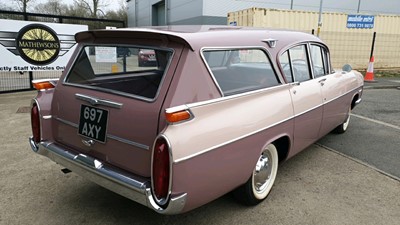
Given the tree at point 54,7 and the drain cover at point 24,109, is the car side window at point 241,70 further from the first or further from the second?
the tree at point 54,7

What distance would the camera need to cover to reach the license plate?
2.60 m

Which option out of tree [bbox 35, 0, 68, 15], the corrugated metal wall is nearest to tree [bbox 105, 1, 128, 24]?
tree [bbox 35, 0, 68, 15]

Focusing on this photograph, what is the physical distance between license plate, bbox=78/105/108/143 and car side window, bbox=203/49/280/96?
0.96 metres

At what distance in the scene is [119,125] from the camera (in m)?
2.49

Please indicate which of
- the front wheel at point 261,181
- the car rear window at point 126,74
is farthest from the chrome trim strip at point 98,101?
the front wheel at point 261,181

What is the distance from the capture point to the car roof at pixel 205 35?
254 cm

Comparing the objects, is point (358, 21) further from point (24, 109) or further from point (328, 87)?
point (24, 109)

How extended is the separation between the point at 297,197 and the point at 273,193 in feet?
0.80

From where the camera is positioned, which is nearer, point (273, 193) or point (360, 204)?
point (360, 204)

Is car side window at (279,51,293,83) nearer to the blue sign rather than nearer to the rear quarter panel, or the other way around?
the rear quarter panel

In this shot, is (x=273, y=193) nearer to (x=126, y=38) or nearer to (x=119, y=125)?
(x=119, y=125)

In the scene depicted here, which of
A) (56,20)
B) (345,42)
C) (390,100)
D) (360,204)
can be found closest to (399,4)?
(345,42)

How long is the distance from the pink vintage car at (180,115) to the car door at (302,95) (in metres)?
0.02

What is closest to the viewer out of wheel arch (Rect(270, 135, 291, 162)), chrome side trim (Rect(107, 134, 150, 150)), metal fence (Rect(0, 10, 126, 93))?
chrome side trim (Rect(107, 134, 150, 150))
